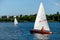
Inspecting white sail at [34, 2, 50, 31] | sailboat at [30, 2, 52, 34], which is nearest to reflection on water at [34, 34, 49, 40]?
sailboat at [30, 2, 52, 34]

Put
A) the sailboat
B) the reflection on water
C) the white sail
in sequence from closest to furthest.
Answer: the reflection on water < the sailboat < the white sail

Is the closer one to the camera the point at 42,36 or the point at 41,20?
the point at 42,36

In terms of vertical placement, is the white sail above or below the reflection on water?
above

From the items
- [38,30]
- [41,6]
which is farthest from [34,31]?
[41,6]

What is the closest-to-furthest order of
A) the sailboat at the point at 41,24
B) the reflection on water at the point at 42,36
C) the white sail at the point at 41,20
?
the reflection on water at the point at 42,36
the sailboat at the point at 41,24
the white sail at the point at 41,20

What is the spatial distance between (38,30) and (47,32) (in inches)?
126

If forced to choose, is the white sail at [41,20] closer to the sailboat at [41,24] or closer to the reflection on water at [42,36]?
the sailboat at [41,24]

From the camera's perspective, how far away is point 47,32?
256ft

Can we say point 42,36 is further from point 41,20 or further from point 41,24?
point 41,20

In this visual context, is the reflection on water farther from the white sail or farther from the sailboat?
the white sail

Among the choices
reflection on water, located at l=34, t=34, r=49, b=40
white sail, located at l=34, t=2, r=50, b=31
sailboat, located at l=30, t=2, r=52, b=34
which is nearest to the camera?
reflection on water, located at l=34, t=34, r=49, b=40

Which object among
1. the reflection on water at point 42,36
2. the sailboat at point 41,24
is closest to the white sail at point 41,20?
the sailboat at point 41,24

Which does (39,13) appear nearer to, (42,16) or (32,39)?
(42,16)

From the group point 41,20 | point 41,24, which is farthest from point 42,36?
point 41,20
